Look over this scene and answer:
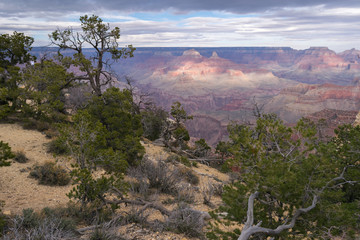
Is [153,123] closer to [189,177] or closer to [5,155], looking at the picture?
[189,177]

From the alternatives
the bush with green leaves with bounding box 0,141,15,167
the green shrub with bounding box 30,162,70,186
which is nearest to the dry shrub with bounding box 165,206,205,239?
the bush with green leaves with bounding box 0,141,15,167

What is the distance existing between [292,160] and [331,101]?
129 metres

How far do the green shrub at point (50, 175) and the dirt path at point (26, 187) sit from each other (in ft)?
0.74

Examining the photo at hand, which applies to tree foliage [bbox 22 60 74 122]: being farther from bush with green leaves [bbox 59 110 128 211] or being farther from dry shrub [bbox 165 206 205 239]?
dry shrub [bbox 165 206 205 239]

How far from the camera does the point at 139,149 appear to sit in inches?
502

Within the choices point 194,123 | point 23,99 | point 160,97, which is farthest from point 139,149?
point 160,97

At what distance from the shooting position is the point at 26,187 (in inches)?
361

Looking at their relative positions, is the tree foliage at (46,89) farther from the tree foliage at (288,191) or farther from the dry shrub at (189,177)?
the tree foliage at (288,191)

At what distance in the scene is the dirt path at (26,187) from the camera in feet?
26.2

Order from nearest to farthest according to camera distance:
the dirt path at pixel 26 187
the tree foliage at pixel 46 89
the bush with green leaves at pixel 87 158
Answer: the bush with green leaves at pixel 87 158 → the dirt path at pixel 26 187 → the tree foliage at pixel 46 89

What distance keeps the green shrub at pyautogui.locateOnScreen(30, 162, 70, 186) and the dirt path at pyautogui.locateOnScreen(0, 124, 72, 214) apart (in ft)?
0.74

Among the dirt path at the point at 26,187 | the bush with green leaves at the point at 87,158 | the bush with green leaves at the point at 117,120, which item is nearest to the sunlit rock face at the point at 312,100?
the bush with green leaves at the point at 117,120

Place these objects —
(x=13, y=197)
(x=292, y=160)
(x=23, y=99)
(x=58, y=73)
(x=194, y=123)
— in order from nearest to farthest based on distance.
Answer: (x=292, y=160)
(x=13, y=197)
(x=58, y=73)
(x=23, y=99)
(x=194, y=123)

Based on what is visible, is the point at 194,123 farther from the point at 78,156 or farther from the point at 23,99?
the point at 78,156
